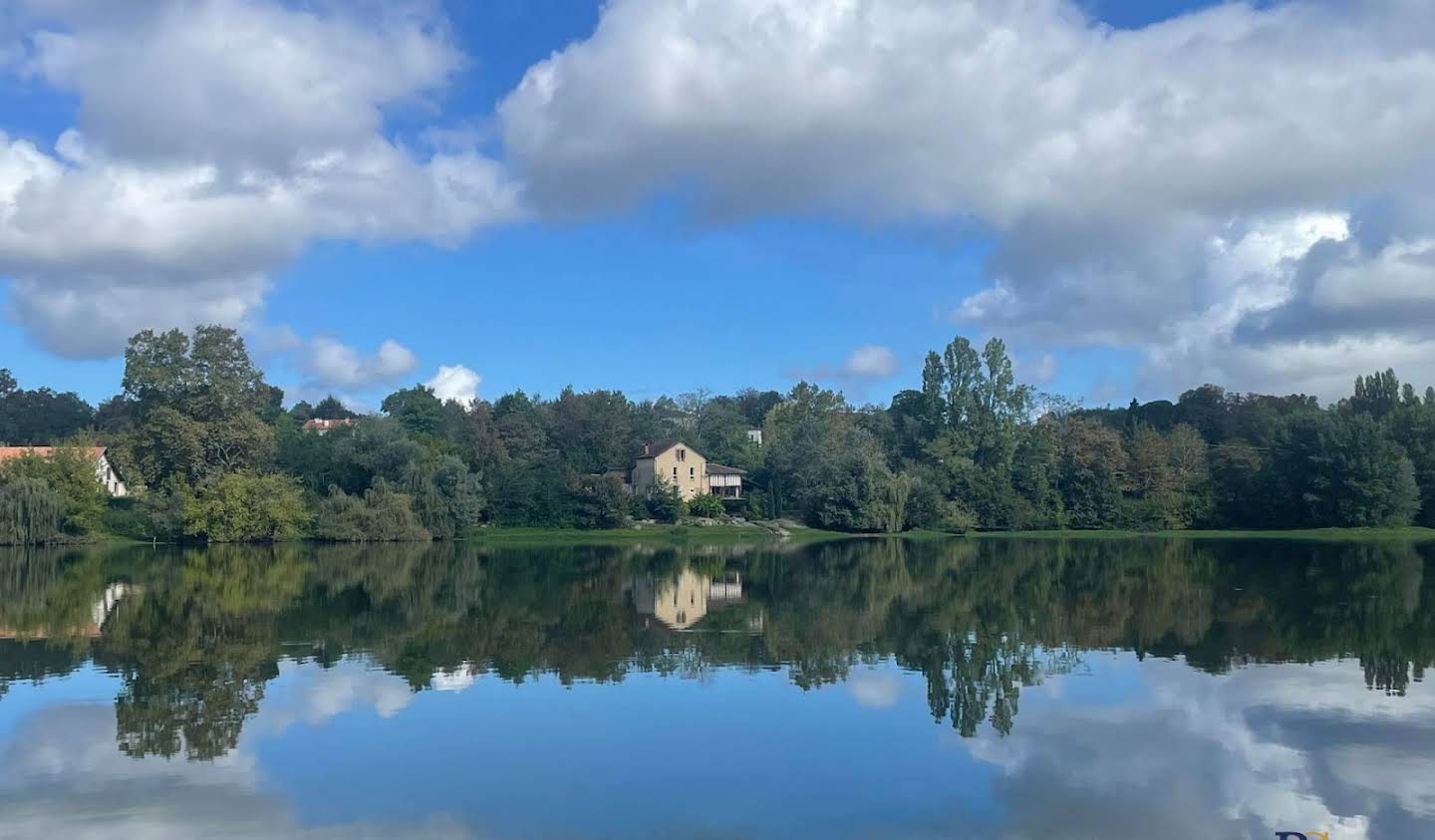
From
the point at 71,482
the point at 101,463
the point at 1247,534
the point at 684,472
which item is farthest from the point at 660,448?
the point at 1247,534

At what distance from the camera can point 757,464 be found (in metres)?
92.6

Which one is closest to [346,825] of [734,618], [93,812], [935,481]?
[93,812]

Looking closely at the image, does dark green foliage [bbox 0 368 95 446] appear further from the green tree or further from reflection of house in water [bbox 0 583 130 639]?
reflection of house in water [bbox 0 583 130 639]

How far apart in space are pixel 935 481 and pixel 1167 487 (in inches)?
678

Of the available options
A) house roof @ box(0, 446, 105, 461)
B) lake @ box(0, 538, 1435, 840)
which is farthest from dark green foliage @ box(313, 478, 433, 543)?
lake @ box(0, 538, 1435, 840)

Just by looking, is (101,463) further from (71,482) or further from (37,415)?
(37,415)

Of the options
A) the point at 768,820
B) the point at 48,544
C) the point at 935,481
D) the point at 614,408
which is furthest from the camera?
the point at 614,408

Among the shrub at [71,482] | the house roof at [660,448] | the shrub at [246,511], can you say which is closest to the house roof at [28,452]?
the shrub at [71,482]

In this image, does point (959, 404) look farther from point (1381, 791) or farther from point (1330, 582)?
point (1381, 791)

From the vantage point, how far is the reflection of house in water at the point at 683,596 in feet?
94.1

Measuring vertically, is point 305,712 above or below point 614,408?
below

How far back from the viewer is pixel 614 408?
97.1m

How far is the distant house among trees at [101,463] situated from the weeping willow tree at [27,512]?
4721mm

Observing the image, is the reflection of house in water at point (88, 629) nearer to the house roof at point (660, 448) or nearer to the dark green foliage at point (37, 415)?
the house roof at point (660, 448)
